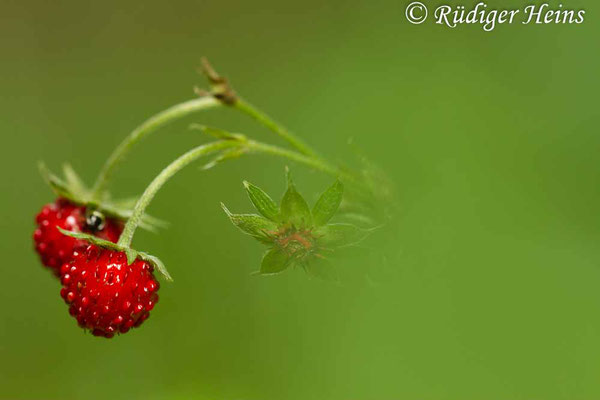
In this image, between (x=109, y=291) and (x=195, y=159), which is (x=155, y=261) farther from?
(x=195, y=159)

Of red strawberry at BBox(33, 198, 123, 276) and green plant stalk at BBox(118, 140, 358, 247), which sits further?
red strawberry at BBox(33, 198, 123, 276)

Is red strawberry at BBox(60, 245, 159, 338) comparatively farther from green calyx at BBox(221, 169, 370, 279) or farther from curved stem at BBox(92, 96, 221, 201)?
curved stem at BBox(92, 96, 221, 201)

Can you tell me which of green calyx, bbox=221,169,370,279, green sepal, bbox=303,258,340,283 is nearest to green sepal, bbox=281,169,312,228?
green calyx, bbox=221,169,370,279

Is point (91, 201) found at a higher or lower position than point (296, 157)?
lower

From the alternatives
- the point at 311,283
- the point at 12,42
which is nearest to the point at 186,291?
the point at 311,283

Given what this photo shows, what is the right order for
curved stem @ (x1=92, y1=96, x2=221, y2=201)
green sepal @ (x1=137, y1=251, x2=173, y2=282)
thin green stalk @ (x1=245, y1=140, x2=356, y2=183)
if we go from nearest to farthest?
green sepal @ (x1=137, y1=251, x2=173, y2=282), thin green stalk @ (x1=245, y1=140, x2=356, y2=183), curved stem @ (x1=92, y1=96, x2=221, y2=201)

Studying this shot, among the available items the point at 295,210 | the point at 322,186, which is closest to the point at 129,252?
the point at 295,210

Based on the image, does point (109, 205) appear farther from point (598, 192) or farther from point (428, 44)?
point (428, 44)

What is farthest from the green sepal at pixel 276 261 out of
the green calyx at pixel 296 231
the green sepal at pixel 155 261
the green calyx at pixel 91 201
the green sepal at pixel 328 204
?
the green calyx at pixel 91 201
